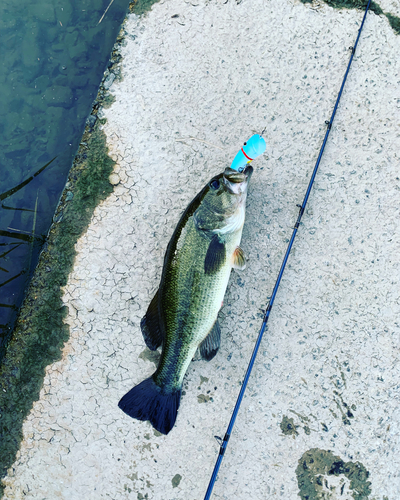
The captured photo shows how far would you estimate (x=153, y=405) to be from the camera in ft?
8.09

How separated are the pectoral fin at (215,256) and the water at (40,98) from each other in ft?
5.20

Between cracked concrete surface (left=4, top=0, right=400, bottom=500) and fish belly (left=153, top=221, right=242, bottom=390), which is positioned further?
cracked concrete surface (left=4, top=0, right=400, bottom=500)

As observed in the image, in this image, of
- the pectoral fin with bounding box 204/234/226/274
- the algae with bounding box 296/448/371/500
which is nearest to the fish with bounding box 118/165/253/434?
the pectoral fin with bounding box 204/234/226/274

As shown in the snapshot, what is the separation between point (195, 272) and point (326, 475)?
6.53 ft

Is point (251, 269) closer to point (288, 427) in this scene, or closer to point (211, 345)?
point (211, 345)

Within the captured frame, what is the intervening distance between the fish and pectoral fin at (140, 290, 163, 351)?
0.05ft

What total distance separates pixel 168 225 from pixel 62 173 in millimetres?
1102

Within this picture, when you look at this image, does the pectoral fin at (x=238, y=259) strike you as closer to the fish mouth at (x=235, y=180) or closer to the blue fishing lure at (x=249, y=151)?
the fish mouth at (x=235, y=180)

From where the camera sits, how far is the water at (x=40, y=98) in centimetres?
300

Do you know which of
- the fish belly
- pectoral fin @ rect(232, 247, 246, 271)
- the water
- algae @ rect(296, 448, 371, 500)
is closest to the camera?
the fish belly

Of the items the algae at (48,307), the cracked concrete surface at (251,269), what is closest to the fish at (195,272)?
the cracked concrete surface at (251,269)

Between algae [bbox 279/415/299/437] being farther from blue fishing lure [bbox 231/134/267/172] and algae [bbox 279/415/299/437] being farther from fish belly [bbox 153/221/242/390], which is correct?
blue fishing lure [bbox 231/134/267/172]

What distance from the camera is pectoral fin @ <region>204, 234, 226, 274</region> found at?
7.55 ft

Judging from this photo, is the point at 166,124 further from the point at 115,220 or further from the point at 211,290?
the point at 211,290
